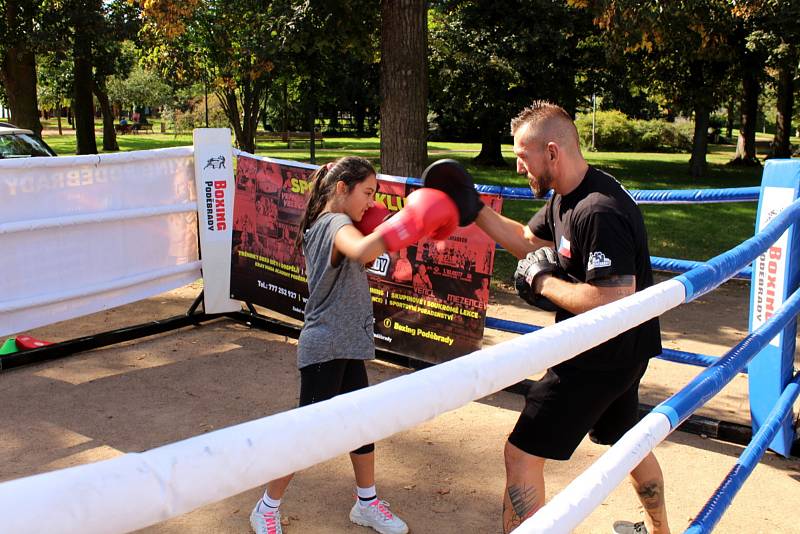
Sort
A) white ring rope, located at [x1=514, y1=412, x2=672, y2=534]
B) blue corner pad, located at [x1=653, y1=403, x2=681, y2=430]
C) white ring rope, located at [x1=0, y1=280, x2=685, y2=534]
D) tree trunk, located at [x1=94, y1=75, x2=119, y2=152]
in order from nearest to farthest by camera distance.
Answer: white ring rope, located at [x1=0, y1=280, x2=685, y2=534]
white ring rope, located at [x1=514, y1=412, x2=672, y2=534]
blue corner pad, located at [x1=653, y1=403, x2=681, y2=430]
tree trunk, located at [x1=94, y1=75, x2=119, y2=152]

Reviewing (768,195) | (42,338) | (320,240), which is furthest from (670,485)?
(42,338)

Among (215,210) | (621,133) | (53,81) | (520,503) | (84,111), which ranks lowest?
(520,503)

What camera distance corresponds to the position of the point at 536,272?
2809 millimetres

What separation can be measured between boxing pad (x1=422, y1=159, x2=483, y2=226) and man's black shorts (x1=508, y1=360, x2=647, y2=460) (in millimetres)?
647

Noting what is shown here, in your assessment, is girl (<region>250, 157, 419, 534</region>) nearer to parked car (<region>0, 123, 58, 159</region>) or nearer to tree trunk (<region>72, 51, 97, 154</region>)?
parked car (<region>0, 123, 58, 159</region>)

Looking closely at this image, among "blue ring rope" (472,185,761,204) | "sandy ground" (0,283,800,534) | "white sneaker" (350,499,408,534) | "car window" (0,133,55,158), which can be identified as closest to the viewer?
"white sneaker" (350,499,408,534)

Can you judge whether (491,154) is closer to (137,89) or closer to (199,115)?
(199,115)

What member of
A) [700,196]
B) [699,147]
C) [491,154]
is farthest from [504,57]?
[700,196]

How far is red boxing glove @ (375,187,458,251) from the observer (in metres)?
2.68

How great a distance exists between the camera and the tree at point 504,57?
66.4 ft

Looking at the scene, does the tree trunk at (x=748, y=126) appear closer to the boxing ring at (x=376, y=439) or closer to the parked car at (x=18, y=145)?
the parked car at (x=18, y=145)

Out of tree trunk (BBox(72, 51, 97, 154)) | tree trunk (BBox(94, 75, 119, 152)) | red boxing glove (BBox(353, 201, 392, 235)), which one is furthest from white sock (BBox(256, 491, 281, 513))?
tree trunk (BBox(94, 75, 119, 152))

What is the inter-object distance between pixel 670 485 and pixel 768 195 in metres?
1.65

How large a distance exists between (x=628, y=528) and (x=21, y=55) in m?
19.3
